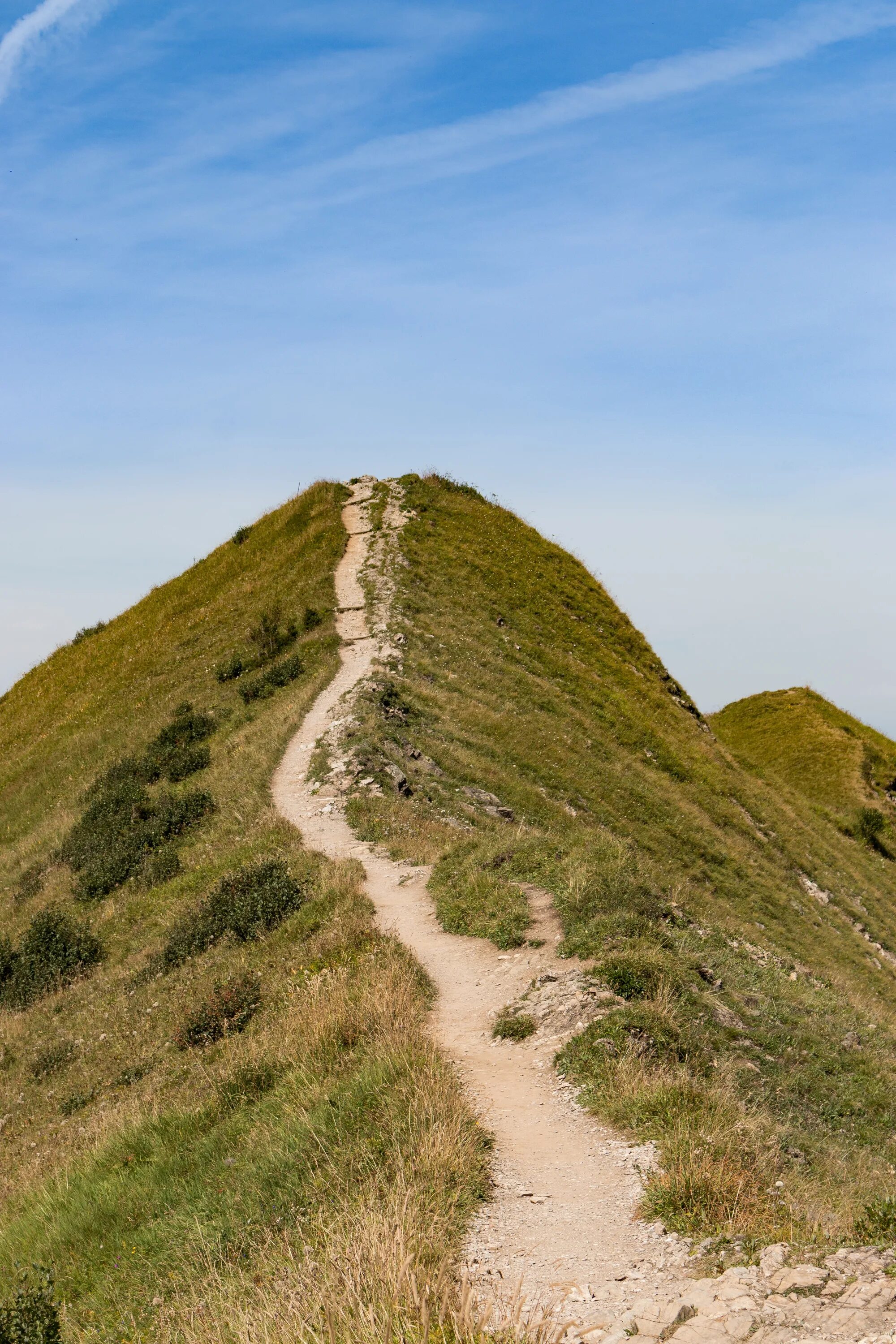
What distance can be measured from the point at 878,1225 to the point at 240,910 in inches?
510

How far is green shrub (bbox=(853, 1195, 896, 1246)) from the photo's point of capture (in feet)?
19.9

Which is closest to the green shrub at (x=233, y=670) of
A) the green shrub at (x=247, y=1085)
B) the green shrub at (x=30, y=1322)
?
the green shrub at (x=247, y=1085)

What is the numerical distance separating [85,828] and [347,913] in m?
14.7

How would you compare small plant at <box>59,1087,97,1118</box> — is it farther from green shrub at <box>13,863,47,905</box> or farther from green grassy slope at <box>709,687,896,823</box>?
green grassy slope at <box>709,687,896,823</box>

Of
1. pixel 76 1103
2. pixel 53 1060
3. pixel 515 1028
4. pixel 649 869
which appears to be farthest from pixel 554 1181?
pixel 649 869

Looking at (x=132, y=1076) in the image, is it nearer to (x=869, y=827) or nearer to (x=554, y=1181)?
(x=554, y=1181)

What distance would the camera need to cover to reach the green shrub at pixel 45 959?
19.9 metres

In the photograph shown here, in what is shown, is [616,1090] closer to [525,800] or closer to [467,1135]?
[467,1135]

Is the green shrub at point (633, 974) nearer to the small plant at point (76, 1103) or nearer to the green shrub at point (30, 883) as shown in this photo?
the small plant at point (76, 1103)

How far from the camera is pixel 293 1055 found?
11016mm

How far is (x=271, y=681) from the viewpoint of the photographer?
32312 millimetres

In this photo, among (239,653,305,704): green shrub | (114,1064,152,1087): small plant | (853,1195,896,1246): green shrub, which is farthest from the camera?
(239,653,305,704): green shrub

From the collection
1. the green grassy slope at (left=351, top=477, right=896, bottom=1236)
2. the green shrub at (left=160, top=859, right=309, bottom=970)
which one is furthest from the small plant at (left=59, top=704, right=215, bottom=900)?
the green grassy slope at (left=351, top=477, right=896, bottom=1236)

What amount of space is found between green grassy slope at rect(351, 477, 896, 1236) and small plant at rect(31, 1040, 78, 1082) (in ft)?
21.9
